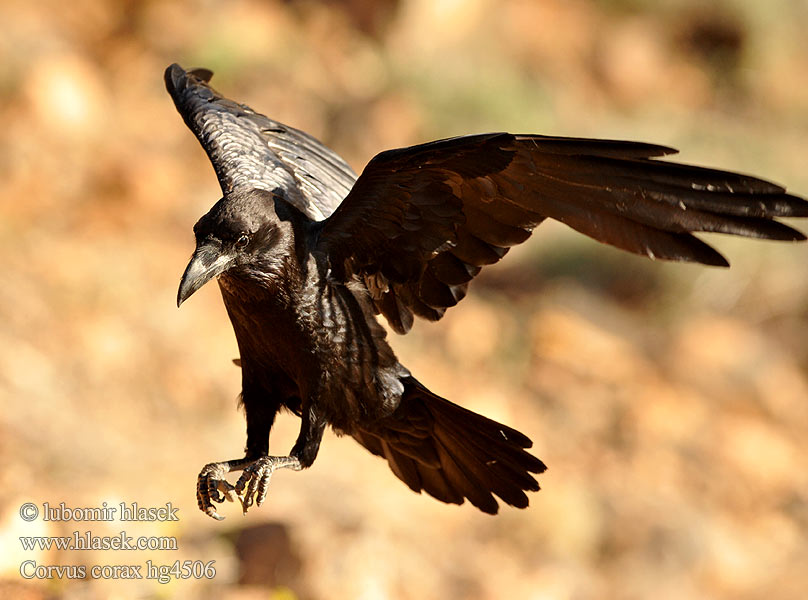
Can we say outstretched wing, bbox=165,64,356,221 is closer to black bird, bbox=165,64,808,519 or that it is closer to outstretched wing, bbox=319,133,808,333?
black bird, bbox=165,64,808,519

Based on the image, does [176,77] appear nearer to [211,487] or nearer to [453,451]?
[211,487]

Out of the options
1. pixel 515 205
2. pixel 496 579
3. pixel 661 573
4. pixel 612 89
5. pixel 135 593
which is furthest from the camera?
pixel 612 89

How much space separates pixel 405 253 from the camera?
15.7 feet

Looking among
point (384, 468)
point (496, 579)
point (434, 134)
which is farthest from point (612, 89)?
point (496, 579)

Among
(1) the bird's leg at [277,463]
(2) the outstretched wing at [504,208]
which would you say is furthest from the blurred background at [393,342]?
(2) the outstretched wing at [504,208]

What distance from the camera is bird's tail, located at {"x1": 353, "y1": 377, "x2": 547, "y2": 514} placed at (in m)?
5.07

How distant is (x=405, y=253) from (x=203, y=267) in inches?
34.9

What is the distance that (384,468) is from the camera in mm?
9789

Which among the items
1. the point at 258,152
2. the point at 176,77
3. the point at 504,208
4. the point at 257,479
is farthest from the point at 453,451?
the point at 176,77

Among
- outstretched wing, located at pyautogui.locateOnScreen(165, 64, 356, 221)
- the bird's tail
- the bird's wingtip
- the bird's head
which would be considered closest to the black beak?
the bird's head

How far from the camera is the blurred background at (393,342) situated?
7.41 m

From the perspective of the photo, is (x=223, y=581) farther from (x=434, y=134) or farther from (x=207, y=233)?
(x=434, y=134)

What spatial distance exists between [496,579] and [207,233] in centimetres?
451

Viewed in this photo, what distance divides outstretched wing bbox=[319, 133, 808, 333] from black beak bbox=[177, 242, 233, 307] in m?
0.49
